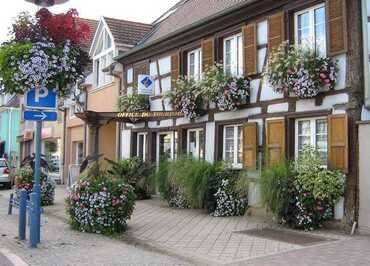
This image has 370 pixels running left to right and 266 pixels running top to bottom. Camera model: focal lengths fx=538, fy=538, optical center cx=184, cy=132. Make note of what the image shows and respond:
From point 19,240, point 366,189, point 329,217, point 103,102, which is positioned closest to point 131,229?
point 19,240

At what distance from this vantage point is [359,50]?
10.3 metres

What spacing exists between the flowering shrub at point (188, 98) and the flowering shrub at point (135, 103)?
238cm

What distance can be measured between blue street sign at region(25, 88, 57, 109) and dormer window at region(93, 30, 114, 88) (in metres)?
11.4

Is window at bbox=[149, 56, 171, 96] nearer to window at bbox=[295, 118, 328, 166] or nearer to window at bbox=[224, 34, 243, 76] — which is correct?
window at bbox=[224, 34, 243, 76]

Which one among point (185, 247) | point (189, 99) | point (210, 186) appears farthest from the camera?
point (189, 99)

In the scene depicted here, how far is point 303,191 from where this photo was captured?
10.4 meters

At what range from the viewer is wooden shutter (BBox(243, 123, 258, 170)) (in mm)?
12680

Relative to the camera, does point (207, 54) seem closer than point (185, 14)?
Yes

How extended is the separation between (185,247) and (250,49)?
5875mm

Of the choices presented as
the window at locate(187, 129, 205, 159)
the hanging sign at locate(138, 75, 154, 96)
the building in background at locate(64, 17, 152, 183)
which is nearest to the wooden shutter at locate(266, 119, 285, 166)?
the window at locate(187, 129, 205, 159)

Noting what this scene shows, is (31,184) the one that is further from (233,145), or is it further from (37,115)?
(37,115)

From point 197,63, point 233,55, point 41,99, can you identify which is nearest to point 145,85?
point 197,63

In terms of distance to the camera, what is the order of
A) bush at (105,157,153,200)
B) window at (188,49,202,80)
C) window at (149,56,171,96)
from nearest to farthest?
window at (188,49,202,80)
bush at (105,157,153,200)
window at (149,56,171,96)

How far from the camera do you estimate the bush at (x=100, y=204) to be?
1044cm
